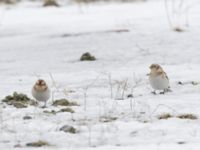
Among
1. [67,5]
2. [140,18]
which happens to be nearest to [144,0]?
[67,5]

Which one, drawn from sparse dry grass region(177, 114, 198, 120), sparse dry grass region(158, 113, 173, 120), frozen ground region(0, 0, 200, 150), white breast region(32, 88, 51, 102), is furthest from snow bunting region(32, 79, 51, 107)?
sparse dry grass region(177, 114, 198, 120)

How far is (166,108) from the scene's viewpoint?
664 cm

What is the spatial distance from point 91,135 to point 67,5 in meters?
10.9

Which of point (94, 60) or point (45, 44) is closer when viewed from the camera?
point (94, 60)

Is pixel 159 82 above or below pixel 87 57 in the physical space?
below

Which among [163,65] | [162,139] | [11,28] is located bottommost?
[162,139]

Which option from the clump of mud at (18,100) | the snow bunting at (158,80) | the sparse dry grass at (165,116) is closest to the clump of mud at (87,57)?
the snow bunting at (158,80)

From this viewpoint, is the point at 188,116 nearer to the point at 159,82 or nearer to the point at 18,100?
the point at 159,82

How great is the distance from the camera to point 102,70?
9.02m

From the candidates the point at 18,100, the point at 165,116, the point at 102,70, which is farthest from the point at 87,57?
the point at 165,116

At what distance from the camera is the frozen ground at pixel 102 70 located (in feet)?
18.6

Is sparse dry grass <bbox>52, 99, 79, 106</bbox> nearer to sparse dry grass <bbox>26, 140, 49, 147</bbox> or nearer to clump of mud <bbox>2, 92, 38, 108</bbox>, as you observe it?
clump of mud <bbox>2, 92, 38, 108</bbox>

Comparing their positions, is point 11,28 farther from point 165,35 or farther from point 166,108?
point 166,108

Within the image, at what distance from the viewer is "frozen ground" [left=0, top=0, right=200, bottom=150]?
5.68 m
